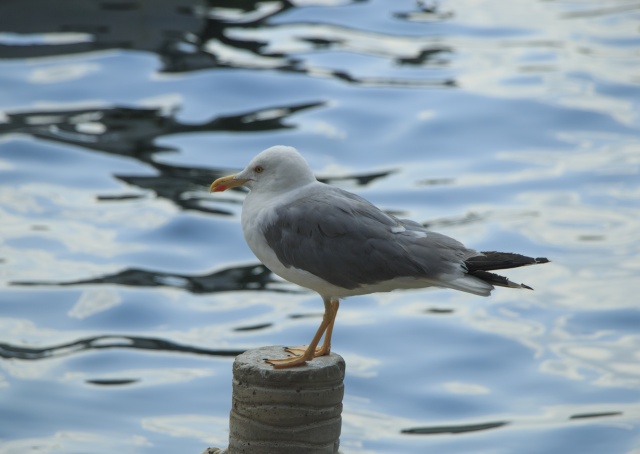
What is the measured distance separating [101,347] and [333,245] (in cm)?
485

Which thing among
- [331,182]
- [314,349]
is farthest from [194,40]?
[314,349]

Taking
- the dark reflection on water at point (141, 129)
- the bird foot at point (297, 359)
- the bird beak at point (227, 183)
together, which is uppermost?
the bird beak at point (227, 183)

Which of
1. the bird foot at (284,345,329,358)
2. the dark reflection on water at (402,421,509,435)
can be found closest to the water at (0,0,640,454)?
the dark reflection on water at (402,421,509,435)

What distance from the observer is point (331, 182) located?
1051 cm

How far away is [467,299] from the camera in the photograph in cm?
875

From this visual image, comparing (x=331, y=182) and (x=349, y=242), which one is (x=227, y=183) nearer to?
(x=349, y=242)

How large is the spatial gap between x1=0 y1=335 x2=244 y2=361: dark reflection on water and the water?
20 mm

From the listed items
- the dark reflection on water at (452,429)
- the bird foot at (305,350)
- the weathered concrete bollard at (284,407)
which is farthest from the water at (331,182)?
the weathered concrete bollard at (284,407)

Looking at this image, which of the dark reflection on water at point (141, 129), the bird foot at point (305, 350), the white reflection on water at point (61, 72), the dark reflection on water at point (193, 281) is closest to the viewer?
the bird foot at point (305, 350)

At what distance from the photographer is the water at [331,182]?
7270mm

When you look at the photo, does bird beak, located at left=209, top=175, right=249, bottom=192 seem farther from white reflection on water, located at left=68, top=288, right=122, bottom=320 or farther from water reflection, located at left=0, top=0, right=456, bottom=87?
water reflection, located at left=0, top=0, right=456, bottom=87

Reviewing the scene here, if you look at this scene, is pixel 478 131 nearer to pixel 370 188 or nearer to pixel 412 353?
pixel 370 188

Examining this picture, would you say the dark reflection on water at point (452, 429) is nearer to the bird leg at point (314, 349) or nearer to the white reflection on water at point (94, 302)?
the white reflection on water at point (94, 302)

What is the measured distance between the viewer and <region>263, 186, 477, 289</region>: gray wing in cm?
339
